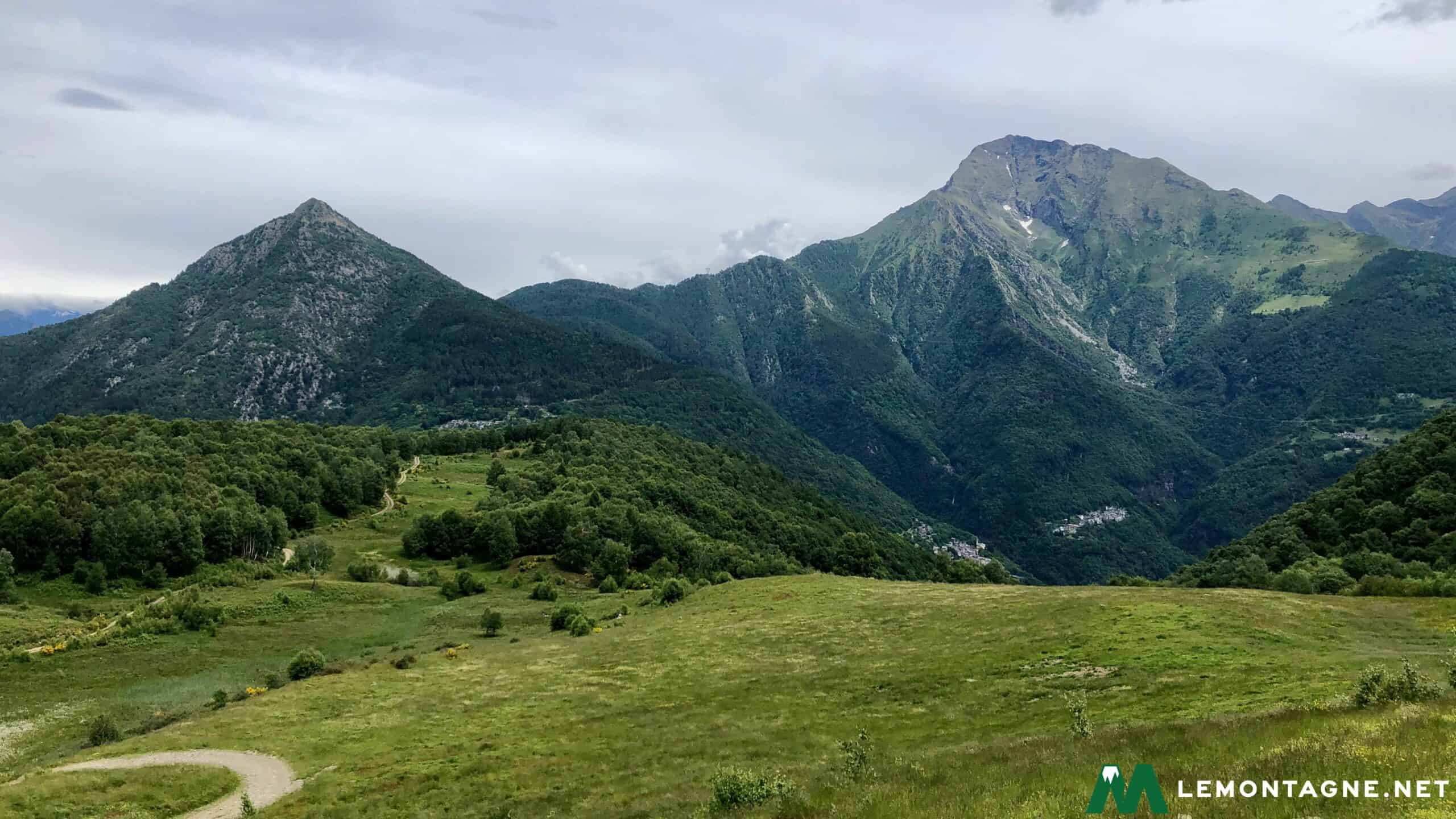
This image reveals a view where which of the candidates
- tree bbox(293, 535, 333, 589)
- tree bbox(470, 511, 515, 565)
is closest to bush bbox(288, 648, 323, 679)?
tree bbox(293, 535, 333, 589)

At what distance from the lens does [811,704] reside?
40906 millimetres

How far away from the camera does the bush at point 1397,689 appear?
20031 mm

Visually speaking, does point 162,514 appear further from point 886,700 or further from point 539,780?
point 886,700

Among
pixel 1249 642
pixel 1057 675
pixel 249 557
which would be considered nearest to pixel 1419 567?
Result: pixel 1249 642

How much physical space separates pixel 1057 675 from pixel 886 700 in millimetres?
9542

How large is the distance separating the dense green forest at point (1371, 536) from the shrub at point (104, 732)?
9290cm

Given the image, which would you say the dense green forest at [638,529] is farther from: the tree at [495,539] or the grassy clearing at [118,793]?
the grassy clearing at [118,793]

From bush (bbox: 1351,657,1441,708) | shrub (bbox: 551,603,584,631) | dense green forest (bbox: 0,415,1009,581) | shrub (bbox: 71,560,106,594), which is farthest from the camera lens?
dense green forest (bbox: 0,415,1009,581)

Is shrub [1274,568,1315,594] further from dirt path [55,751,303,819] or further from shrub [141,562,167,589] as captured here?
shrub [141,562,167,589]

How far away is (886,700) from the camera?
→ 39750mm

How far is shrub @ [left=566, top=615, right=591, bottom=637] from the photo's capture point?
73.0 metres

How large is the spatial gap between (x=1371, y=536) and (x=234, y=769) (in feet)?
415

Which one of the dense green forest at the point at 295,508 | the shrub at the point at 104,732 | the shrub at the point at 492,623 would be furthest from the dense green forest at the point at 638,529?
the shrub at the point at 104,732

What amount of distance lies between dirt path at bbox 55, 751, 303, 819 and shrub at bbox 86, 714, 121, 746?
731 cm
